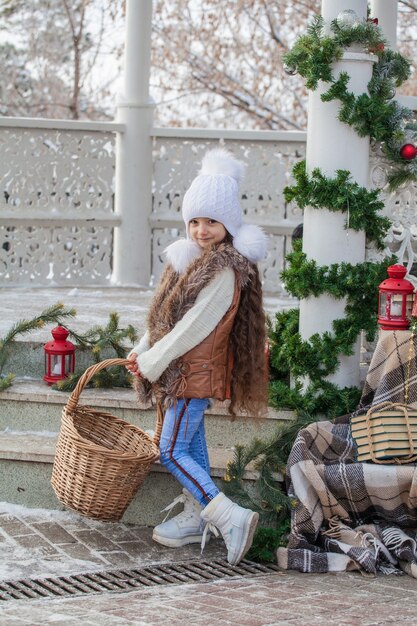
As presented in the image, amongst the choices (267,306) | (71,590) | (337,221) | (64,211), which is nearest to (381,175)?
(337,221)

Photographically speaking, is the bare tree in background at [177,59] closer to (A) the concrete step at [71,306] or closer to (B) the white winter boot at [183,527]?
(A) the concrete step at [71,306]

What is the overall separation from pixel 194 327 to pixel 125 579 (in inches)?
46.8

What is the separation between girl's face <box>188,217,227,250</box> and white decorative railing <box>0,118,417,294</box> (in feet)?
14.8

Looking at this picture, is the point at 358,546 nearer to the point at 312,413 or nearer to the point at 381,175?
the point at 312,413

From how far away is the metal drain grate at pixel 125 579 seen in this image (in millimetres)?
5160

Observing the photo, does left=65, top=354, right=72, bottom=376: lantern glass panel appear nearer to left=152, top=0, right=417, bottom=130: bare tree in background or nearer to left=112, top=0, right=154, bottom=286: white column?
left=112, top=0, right=154, bottom=286: white column

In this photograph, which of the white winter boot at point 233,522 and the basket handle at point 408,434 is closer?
the white winter boot at point 233,522

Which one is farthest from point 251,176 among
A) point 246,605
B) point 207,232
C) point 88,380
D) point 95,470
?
point 246,605

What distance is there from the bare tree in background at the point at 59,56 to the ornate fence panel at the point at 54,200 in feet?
35.7

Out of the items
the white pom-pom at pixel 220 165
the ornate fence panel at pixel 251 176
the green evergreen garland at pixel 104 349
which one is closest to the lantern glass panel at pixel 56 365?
the green evergreen garland at pixel 104 349

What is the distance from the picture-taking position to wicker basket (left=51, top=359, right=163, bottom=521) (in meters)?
5.64

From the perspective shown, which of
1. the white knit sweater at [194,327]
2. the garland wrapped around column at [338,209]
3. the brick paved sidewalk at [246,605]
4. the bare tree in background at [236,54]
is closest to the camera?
the brick paved sidewalk at [246,605]

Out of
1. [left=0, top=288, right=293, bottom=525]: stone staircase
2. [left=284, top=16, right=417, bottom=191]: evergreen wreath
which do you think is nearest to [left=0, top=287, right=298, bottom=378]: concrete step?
[left=0, top=288, right=293, bottom=525]: stone staircase

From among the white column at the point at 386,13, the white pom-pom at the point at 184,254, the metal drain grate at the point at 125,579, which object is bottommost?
the metal drain grate at the point at 125,579
